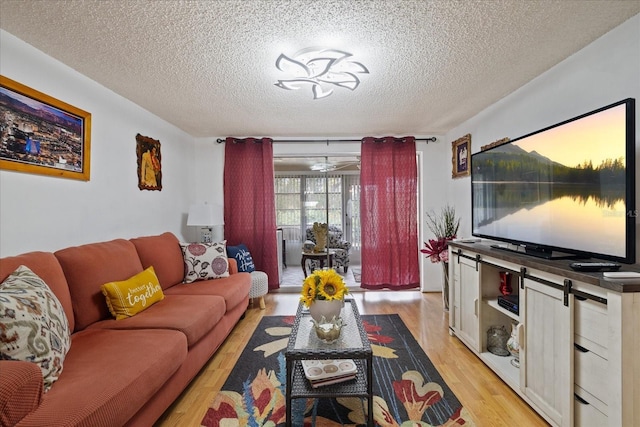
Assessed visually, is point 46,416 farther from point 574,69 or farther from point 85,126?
point 574,69

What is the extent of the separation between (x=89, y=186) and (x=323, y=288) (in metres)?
2.11

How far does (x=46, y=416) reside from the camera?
1113mm

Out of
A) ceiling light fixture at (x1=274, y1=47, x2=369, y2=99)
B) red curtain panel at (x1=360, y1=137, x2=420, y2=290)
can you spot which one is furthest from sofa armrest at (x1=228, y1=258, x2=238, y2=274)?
ceiling light fixture at (x1=274, y1=47, x2=369, y2=99)

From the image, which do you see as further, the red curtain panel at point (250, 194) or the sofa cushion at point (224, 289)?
the red curtain panel at point (250, 194)

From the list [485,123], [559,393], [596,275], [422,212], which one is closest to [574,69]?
[485,123]

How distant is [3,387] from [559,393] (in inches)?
96.0

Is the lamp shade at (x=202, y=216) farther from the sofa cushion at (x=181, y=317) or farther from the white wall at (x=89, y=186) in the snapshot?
the sofa cushion at (x=181, y=317)

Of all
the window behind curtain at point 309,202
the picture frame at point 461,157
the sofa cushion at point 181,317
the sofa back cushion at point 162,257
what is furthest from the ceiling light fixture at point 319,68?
→ the window behind curtain at point 309,202

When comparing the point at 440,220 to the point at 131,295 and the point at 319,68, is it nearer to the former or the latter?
the point at 319,68

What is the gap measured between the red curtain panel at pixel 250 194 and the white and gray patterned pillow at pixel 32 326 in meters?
2.91

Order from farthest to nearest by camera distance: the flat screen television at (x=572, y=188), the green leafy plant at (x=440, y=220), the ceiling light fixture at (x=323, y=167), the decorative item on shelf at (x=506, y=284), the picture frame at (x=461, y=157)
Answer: the ceiling light fixture at (x=323, y=167), the green leafy plant at (x=440, y=220), the picture frame at (x=461, y=157), the decorative item on shelf at (x=506, y=284), the flat screen television at (x=572, y=188)

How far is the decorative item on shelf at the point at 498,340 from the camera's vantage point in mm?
2473

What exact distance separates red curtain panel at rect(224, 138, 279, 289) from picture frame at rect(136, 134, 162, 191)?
3.45ft

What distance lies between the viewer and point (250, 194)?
4.52m
